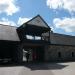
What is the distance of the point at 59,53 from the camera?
132 feet

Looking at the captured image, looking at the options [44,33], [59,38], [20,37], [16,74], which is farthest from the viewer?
[59,38]

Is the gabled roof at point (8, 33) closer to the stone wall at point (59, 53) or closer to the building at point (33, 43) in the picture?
the building at point (33, 43)

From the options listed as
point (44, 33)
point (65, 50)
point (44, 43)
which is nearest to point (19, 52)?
point (44, 43)

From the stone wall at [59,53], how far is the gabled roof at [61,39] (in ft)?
3.16

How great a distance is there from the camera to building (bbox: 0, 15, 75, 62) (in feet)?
108

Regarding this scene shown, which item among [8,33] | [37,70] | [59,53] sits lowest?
[37,70]

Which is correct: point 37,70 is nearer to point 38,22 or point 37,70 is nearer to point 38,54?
point 38,22

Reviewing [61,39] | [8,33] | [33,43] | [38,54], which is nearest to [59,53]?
[61,39]

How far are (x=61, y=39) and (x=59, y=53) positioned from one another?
3.97 meters

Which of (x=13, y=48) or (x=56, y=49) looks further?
(x=56, y=49)

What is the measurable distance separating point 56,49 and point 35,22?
8759 mm

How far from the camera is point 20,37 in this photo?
1316 inches

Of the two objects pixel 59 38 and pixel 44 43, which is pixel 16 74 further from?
pixel 59 38

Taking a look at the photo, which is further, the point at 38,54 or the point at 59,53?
the point at 59,53
